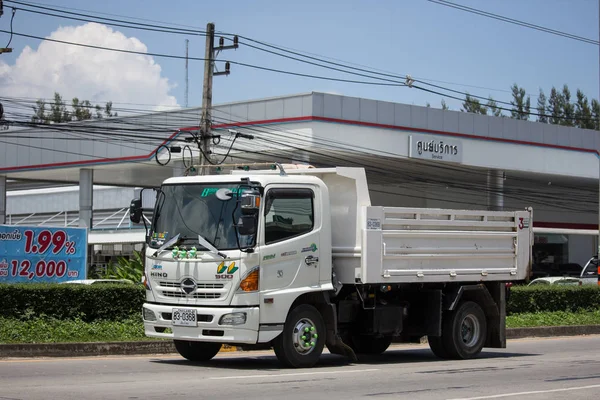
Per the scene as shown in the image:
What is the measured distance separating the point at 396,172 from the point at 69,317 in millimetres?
30876

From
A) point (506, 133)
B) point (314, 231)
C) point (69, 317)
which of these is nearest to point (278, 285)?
point (314, 231)

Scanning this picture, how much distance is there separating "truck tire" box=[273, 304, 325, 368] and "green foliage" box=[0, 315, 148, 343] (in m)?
4.47

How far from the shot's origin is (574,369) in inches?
558

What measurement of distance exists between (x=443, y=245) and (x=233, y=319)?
159 inches

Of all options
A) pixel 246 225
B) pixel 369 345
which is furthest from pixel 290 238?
pixel 369 345

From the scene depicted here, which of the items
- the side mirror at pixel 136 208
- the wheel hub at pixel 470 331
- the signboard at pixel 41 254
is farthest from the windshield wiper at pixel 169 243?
the signboard at pixel 41 254

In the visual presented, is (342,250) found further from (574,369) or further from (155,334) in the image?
(574,369)

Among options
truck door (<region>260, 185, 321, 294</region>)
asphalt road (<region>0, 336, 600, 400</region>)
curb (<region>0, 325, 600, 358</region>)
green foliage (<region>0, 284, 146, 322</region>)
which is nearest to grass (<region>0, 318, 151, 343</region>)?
green foliage (<region>0, 284, 146, 322</region>)

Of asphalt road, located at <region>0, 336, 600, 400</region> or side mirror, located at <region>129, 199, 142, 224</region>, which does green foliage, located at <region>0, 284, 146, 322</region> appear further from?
side mirror, located at <region>129, 199, 142, 224</region>

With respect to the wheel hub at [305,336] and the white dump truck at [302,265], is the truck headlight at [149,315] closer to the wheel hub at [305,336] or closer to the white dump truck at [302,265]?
the white dump truck at [302,265]

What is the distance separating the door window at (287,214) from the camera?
13141mm

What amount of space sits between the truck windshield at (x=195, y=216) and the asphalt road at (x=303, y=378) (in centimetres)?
180

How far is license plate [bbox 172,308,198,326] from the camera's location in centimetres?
1295

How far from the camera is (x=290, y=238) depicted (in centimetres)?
1332
